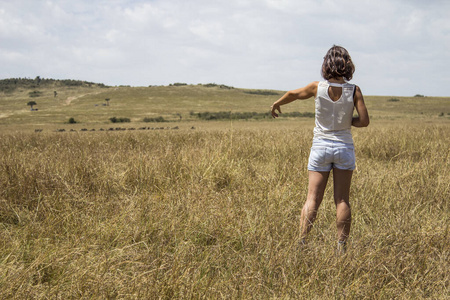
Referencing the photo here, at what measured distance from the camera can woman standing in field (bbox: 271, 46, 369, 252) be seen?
2779 millimetres

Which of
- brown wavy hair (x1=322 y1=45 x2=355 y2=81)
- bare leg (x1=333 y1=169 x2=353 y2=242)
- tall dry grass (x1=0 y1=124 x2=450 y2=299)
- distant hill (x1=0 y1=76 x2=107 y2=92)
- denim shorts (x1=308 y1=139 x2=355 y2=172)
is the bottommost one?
tall dry grass (x1=0 y1=124 x2=450 y2=299)

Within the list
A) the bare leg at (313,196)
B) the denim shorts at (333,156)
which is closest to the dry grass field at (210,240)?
the bare leg at (313,196)

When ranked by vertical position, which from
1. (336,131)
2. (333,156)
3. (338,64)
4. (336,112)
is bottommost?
(333,156)

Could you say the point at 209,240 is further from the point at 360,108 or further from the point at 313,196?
the point at 360,108

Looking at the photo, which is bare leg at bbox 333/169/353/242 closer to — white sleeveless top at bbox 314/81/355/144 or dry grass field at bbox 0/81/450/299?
dry grass field at bbox 0/81/450/299

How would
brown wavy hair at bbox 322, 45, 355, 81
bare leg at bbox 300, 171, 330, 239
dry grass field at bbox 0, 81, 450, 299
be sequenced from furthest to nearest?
bare leg at bbox 300, 171, 330, 239
brown wavy hair at bbox 322, 45, 355, 81
dry grass field at bbox 0, 81, 450, 299

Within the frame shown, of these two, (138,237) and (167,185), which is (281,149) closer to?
(167,185)

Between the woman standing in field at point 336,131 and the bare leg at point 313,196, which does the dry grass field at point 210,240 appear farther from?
the woman standing in field at point 336,131

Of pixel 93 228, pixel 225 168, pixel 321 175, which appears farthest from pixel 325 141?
pixel 225 168

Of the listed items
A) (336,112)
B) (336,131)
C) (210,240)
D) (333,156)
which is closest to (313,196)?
(333,156)

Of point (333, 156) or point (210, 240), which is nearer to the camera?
point (333, 156)

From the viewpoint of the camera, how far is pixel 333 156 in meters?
2.78

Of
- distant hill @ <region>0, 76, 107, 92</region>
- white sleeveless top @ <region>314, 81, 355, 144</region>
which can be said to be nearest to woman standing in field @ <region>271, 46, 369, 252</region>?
white sleeveless top @ <region>314, 81, 355, 144</region>

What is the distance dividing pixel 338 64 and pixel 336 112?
0.39 meters
